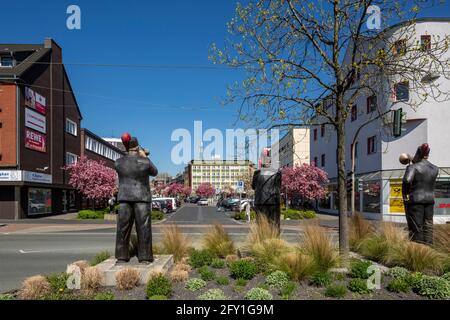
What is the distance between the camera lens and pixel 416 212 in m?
8.08

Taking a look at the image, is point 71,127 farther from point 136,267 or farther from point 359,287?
point 359,287

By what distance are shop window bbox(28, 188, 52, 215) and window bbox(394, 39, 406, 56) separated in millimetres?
30952

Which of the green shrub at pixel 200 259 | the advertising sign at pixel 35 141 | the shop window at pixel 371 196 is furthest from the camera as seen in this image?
the advertising sign at pixel 35 141

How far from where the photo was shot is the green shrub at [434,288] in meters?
5.32

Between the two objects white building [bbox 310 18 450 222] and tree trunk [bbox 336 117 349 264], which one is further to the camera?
white building [bbox 310 18 450 222]

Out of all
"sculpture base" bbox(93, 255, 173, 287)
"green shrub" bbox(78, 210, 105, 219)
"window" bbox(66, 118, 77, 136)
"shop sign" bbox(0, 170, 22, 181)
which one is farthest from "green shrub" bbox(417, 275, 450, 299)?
"window" bbox(66, 118, 77, 136)

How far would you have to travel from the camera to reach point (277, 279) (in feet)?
19.4

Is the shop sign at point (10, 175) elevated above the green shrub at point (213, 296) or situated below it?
above

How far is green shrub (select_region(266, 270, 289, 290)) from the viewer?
5836mm

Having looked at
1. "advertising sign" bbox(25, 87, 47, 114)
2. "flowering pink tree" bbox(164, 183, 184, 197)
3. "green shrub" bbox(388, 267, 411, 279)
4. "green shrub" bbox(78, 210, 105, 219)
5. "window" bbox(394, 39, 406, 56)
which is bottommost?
"flowering pink tree" bbox(164, 183, 184, 197)

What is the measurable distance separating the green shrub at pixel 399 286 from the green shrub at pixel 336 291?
73 cm

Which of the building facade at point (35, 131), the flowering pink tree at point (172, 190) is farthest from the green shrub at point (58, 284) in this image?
the flowering pink tree at point (172, 190)

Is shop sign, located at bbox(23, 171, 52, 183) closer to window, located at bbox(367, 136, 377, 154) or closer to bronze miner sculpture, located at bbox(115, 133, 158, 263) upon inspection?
bronze miner sculpture, located at bbox(115, 133, 158, 263)

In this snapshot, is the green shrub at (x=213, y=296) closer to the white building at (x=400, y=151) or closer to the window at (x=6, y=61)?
the white building at (x=400, y=151)
